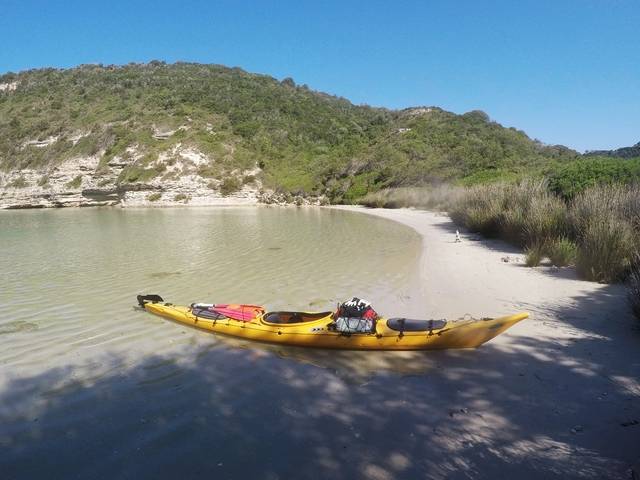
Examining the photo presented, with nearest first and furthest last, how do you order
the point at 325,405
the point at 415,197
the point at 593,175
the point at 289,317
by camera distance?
the point at 325,405, the point at 289,317, the point at 593,175, the point at 415,197

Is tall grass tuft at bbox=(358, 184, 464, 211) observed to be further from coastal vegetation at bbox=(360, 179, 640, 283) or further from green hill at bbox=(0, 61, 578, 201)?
coastal vegetation at bbox=(360, 179, 640, 283)

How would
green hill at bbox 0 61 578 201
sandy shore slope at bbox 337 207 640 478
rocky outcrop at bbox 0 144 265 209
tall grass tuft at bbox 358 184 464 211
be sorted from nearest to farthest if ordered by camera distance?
1. sandy shore slope at bbox 337 207 640 478
2. tall grass tuft at bbox 358 184 464 211
3. green hill at bbox 0 61 578 201
4. rocky outcrop at bbox 0 144 265 209

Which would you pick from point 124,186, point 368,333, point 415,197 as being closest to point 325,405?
point 368,333

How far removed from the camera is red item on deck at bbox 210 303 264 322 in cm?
622

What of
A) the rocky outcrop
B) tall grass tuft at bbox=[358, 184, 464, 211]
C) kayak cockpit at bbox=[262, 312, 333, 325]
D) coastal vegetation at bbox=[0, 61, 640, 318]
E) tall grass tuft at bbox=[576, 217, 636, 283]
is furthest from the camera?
the rocky outcrop

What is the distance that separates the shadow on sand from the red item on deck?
2.31ft

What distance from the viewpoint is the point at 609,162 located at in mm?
13016

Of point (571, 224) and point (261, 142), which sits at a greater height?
point (261, 142)

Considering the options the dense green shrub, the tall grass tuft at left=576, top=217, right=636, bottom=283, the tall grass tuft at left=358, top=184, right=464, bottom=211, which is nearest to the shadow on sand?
the tall grass tuft at left=576, top=217, right=636, bottom=283

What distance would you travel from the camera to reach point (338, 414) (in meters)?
4.03

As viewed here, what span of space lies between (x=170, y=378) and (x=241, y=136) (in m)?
46.5

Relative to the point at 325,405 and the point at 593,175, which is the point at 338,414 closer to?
the point at 325,405

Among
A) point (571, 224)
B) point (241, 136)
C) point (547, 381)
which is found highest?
point (241, 136)

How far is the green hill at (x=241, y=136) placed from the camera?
121 ft
